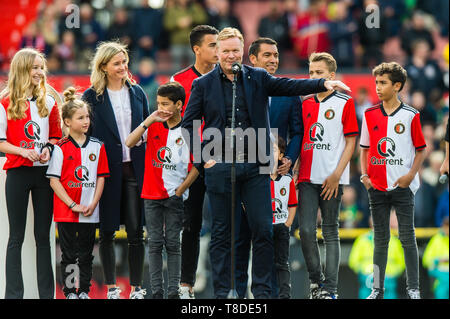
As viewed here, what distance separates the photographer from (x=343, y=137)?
25.8ft

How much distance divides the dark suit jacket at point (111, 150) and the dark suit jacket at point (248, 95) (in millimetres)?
899

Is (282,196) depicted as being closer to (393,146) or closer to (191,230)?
(191,230)

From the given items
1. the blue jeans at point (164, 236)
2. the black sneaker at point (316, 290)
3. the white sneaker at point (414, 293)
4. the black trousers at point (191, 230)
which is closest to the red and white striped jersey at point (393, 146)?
the white sneaker at point (414, 293)

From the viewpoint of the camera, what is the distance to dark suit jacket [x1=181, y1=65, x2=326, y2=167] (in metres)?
7.07

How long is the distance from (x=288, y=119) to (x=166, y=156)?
115 cm

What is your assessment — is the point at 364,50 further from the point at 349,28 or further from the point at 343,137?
the point at 343,137

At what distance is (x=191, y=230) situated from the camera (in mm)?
7957

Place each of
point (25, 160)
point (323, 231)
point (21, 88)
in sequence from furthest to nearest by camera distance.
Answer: point (323, 231)
point (21, 88)
point (25, 160)

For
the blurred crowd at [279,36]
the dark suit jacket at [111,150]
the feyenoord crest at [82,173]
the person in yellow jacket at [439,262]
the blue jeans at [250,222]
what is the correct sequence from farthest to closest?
the blurred crowd at [279,36]
the person in yellow jacket at [439,262]
the dark suit jacket at [111,150]
the feyenoord crest at [82,173]
the blue jeans at [250,222]

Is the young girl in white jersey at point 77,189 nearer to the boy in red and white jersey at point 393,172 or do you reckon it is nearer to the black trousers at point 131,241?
the black trousers at point 131,241

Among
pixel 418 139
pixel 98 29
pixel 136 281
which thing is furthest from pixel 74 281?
pixel 98 29

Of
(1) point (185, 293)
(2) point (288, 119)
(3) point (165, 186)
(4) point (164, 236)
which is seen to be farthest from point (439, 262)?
(3) point (165, 186)

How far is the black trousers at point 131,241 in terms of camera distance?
7.87 meters
